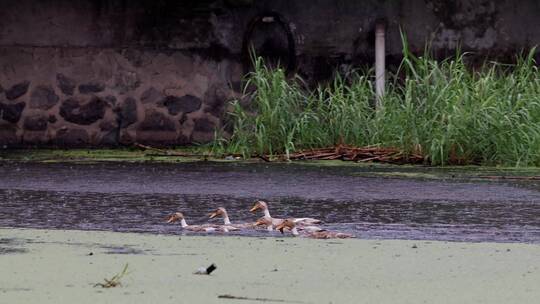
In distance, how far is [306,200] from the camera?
22.9 feet

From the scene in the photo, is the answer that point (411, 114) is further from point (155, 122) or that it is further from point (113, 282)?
point (113, 282)

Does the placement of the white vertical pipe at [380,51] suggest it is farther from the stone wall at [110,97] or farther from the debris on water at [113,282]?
the debris on water at [113,282]

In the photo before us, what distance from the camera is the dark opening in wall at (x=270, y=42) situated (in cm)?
1119

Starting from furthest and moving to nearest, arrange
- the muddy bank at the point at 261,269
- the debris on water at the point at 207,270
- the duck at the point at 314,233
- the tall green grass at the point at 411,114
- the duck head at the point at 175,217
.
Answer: the tall green grass at the point at 411,114 → the duck head at the point at 175,217 → the duck at the point at 314,233 → the debris on water at the point at 207,270 → the muddy bank at the point at 261,269

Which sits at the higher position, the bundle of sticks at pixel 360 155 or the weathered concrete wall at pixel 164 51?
the weathered concrete wall at pixel 164 51

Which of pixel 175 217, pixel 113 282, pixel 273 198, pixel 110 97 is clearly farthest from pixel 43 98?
pixel 113 282

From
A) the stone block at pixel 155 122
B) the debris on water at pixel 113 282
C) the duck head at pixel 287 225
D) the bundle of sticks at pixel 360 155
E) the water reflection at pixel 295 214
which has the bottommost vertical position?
the bundle of sticks at pixel 360 155

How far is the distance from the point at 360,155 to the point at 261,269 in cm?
530

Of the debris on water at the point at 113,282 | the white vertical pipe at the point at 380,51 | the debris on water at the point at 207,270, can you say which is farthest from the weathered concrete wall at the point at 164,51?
the debris on water at the point at 113,282

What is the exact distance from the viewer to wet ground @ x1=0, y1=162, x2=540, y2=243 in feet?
19.0

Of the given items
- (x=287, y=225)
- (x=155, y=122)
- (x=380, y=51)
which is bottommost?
(x=155, y=122)

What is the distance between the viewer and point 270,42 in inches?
444

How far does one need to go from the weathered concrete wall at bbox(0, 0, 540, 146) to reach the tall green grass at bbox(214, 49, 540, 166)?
0.28 metres

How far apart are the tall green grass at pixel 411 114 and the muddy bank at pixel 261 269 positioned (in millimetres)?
4268
